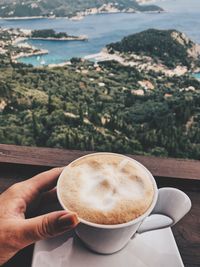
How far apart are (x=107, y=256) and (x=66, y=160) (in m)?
0.22

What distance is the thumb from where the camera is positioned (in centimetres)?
38

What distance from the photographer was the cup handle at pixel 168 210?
0.45m

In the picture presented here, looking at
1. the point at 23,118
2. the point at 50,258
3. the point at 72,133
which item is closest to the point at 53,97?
the point at 23,118

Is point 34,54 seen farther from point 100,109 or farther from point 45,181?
point 45,181

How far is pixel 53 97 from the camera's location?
5.95 ft

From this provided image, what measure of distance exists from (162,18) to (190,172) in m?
2.25

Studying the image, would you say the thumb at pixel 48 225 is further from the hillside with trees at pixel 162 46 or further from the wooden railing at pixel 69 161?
the hillside with trees at pixel 162 46

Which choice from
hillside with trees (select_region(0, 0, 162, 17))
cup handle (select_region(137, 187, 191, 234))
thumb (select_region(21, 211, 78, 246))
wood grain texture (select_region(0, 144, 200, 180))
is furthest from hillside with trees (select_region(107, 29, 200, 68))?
thumb (select_region(21, 211, 78, 246))

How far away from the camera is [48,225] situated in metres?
0.39

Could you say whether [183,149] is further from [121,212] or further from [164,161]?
[121,212]

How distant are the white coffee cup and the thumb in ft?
0.05

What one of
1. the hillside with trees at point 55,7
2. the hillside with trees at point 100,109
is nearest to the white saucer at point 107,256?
the hillside with trees at point 100,109

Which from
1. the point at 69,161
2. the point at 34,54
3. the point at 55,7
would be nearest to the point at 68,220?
the point at 69,161

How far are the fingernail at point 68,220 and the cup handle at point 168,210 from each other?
0.43 feet
